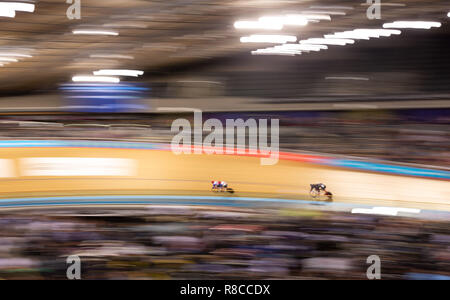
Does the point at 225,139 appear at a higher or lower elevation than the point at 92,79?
lower

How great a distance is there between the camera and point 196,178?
92.4 inches

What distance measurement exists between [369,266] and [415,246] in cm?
23

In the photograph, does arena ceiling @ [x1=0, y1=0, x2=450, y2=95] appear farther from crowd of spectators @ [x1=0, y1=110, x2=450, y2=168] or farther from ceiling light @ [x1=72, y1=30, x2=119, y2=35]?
crowd of spectators @ [x1=0, y1=110, x2=450, y2=168]

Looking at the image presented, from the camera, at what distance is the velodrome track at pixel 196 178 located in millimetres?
2326

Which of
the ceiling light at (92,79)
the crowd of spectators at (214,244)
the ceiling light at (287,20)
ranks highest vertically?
Answer: the ceiling light at (287,20)

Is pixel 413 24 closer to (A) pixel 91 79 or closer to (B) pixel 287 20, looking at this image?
(B) pixel 287 20

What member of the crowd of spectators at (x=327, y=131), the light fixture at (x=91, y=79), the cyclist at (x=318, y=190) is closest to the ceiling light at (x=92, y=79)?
the light fixture at (x=91, y=79)

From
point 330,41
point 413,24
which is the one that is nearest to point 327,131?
point 330,41

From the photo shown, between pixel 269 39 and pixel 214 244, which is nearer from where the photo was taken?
pixel 214 244

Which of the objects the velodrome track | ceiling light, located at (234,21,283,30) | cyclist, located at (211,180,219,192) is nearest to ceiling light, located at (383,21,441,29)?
ceiling light, located at (234,21,283,30)

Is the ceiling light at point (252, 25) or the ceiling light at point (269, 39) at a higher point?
the ceiling light at point (252, 25)

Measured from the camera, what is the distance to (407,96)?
2.46m

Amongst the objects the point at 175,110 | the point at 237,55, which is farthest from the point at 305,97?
the point at 175,110

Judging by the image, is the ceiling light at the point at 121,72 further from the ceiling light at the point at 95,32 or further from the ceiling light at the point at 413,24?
the ceiling light at the point at 413,24
